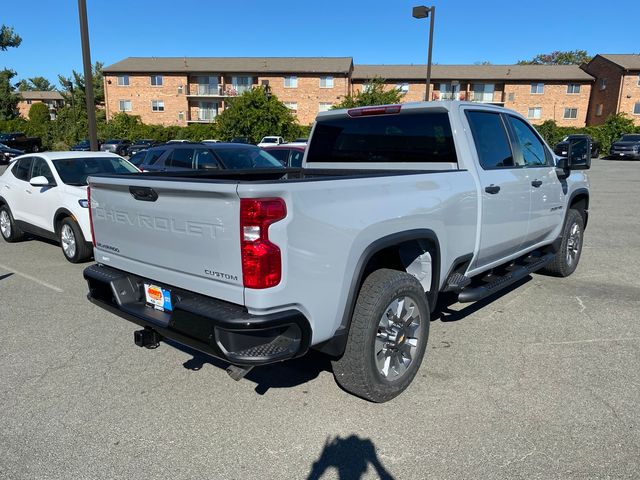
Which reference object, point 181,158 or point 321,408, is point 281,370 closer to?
point 321,408

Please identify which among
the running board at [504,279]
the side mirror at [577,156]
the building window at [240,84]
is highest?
the building window at [240,84]

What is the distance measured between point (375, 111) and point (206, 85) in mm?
55321

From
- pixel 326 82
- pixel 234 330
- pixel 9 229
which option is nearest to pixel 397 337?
pixel 234 330

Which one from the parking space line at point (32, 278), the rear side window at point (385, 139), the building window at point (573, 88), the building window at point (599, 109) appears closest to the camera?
the rear side window at point (385, 139)

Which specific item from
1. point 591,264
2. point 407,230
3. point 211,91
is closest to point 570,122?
point 211,91

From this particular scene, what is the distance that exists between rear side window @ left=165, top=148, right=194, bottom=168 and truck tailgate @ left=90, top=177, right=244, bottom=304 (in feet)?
25.2

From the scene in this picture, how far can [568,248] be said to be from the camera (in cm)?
629

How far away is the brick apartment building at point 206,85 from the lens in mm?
53562

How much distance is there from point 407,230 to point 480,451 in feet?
4.57

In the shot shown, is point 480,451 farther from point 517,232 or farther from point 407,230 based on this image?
point 517,232

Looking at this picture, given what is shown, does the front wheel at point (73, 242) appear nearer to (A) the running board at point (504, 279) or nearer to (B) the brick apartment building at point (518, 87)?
(A) the running board at point (504, 279)

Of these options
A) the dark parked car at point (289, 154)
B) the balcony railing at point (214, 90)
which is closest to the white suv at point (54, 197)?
the dark parked car at point (289, 154)

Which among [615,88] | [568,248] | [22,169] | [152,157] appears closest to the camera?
[568,248]

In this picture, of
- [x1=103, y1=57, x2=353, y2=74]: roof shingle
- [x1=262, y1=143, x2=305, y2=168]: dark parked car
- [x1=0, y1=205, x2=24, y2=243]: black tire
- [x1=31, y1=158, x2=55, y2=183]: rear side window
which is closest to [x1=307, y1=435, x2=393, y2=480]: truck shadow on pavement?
[x1=31, y1=158, x2=55, y2=183]: rear side window
